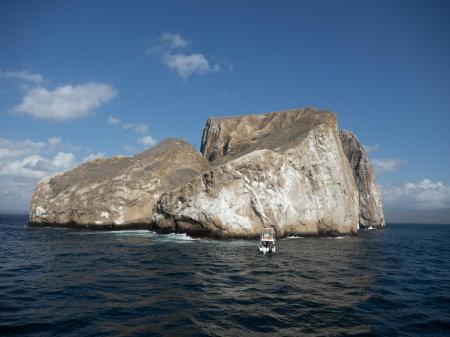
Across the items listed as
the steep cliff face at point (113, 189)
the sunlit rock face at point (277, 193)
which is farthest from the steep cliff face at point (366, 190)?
the steep cliff face at point (113, 189)

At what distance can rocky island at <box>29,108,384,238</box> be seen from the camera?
179ft

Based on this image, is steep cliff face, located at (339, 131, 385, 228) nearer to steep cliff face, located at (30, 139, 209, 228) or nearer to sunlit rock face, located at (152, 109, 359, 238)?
sunlit rock face, located at (152, 109, 359, 238)

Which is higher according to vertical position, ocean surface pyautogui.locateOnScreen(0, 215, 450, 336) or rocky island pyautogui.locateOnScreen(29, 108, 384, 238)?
rocky island pyautogui.locateOnScreen(29, 108, 384, 238)

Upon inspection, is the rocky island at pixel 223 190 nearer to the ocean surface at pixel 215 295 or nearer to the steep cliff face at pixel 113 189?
the steep cliff face at pixel 113 189

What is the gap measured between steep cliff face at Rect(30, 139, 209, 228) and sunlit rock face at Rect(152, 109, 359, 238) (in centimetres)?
769

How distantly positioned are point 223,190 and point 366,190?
89940mm

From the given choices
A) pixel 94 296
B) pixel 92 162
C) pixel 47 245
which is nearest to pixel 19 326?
pixel 94 296

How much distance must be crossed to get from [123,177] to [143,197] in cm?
631

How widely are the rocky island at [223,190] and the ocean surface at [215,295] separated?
20.0 meters

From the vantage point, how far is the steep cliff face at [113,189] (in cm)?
6881

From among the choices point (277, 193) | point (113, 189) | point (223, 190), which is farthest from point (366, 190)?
point (113, 189)

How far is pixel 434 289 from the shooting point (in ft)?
77.7

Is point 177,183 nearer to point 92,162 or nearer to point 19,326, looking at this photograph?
point 92,162

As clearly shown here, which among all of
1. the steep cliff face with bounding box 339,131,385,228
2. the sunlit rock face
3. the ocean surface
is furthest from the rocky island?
the steep cliff face with bounding box 339,131,385,228
